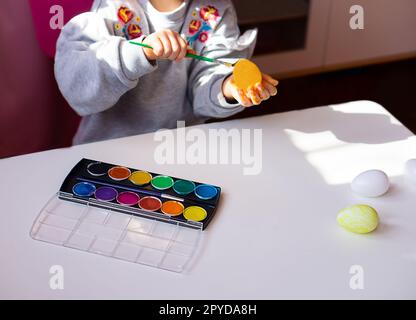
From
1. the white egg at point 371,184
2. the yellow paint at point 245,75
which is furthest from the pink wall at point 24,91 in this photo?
the white egg at point 371,184

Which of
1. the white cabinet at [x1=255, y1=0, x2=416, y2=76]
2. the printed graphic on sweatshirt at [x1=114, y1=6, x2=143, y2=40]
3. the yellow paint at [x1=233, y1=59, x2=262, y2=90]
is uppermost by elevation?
the printed graphic on sweatshirt at [x1=114, y1=6, x2=143, y2=40]

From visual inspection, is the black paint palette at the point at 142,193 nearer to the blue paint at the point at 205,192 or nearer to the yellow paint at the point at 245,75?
the blue paint at the point at 205,192

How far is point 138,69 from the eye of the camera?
0.81m

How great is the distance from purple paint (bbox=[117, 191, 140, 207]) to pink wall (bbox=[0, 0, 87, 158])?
38 cm

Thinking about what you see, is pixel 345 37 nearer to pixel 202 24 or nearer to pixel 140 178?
pixel 202 24

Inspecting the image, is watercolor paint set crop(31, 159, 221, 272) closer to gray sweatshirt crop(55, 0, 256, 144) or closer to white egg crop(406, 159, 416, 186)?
gray sweatshirt crop(55, 0, 256, 144)

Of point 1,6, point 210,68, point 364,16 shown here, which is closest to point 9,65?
point 1,6

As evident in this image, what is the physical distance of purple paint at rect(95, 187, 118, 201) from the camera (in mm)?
711

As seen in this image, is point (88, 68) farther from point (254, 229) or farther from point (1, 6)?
point (254, 229)

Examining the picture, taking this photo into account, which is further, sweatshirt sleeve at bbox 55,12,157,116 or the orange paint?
sweatshirt sleeve at bbox 55,12,157,116

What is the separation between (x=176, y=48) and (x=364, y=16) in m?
1.29

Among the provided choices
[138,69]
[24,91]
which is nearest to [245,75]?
[138,69]

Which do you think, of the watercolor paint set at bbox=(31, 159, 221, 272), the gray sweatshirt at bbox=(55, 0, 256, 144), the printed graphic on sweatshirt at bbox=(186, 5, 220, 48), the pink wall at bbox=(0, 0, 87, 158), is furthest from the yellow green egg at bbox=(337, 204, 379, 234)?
the pink wall at bbox=(0, 0, 87, 158)

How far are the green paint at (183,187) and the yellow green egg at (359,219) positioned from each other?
7.1 inches
